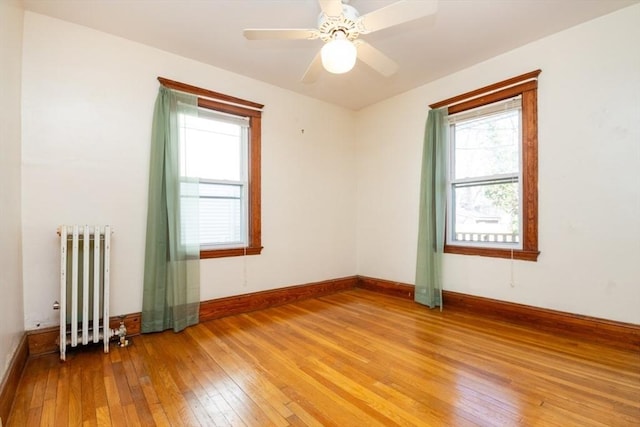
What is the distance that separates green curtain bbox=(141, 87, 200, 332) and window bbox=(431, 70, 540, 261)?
113 inches

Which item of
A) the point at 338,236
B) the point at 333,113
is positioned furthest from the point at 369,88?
the point at 338,236

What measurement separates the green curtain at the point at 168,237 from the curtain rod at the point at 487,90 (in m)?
2.91

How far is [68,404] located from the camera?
1.68m

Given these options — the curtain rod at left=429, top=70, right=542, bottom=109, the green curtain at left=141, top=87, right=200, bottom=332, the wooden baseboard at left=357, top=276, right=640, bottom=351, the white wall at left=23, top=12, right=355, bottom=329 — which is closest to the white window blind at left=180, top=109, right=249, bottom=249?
the green curtain at left=141, top=87, right=200, bottom=332

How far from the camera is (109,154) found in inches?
103

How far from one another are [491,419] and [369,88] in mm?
3498

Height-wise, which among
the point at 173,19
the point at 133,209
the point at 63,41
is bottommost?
the point at 133,209

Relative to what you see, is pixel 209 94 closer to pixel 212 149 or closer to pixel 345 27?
pixel 212 149

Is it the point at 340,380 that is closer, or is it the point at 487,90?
the point at 340,380

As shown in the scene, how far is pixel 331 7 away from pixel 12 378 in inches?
114

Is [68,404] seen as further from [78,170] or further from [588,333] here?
[588,333]

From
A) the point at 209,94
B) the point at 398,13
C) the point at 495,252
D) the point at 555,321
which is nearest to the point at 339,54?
the point at 398,13

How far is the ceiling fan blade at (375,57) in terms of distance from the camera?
204 cm

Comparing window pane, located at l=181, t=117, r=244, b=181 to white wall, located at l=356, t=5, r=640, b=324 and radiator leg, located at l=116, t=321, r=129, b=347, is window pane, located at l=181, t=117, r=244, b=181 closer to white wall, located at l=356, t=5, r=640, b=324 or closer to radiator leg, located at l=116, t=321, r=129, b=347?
radiator leg, located at l=116, t=321, r=129, b=347
